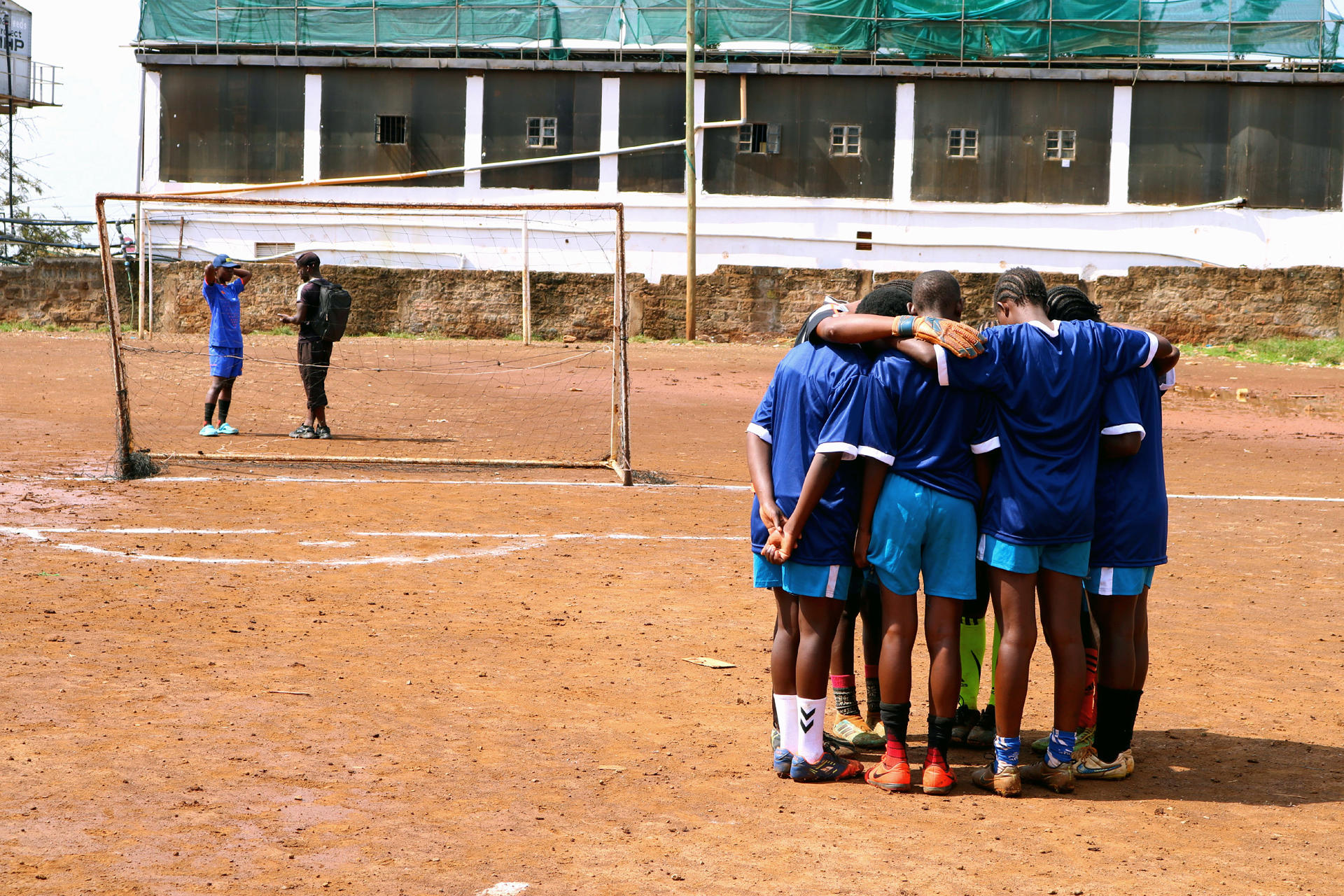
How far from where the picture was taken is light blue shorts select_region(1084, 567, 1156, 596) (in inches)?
182

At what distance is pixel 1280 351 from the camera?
27562 mm

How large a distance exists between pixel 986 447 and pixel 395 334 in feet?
84.0

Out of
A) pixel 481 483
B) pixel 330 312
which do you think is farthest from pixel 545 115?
pixel 481 483

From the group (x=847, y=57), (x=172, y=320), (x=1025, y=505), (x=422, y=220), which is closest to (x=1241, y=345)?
(x=847, y=57)

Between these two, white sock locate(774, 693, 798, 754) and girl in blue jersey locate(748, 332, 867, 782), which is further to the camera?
white sock locate(774, 693, 798, 754)

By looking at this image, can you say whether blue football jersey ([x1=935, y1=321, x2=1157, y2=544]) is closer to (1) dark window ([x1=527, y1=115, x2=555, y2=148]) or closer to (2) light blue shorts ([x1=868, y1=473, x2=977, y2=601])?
(2) light blue shorts ([x1=868, y1=473, x2=977, y2=601])

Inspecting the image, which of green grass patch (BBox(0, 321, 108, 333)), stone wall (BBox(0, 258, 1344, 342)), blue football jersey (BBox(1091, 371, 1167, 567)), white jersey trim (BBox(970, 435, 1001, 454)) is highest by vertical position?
stone wall (BBox(0, 258, 1344, 342))

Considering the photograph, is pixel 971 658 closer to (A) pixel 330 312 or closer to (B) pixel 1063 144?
(A) pixel 330 312

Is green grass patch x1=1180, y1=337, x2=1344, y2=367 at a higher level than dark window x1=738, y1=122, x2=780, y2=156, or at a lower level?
lower

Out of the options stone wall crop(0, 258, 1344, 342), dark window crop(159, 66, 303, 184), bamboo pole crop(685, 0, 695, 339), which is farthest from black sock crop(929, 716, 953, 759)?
dark window crop(159, 66, 303, 184)

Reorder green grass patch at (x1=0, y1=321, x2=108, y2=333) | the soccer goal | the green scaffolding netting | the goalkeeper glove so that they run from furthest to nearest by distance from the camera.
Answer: the green scaffolding netting < green grass patch at (x1=0, y1=321, x2=108, y2=333) < the soccer goal < the goalkeeper glove

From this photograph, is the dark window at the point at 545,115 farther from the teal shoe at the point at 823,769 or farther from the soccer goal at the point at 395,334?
the teal shoe at the point at 823,769

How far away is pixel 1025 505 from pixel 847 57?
28357 mm

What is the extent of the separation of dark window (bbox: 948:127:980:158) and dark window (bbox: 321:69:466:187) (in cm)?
1145
